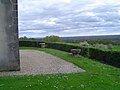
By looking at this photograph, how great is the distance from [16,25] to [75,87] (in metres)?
5.11

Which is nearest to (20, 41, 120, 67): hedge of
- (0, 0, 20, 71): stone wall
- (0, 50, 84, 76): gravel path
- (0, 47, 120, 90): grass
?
(0, 50, 84, 76): gravel path

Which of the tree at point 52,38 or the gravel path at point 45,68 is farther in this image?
the tree at point 52,38

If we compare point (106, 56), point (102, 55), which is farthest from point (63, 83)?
point (102, 55)

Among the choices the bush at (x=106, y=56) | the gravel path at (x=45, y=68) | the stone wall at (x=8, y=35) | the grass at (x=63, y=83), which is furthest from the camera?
the bush at (x=106, y=56)

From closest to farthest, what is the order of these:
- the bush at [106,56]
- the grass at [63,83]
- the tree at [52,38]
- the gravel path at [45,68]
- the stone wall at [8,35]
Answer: the grass at [63,83], the gravel path at [45,68], the stone wall at [8,35], the bush at [106,56], the tree at [52,38]

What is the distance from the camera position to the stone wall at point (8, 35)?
13.3 metres

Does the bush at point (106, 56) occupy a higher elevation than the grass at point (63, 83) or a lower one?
higher

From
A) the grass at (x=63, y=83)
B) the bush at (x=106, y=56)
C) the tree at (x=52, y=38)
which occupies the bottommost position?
the grass at (x=63, y=83)

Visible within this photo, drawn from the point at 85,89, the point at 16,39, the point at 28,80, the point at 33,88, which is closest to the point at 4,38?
the point at 16,39

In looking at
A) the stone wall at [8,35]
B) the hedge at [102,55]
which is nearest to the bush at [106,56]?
the hedge at [102,55]

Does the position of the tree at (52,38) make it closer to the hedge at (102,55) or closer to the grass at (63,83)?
the hedge at (102,55)

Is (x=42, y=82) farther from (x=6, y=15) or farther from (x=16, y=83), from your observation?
(x=6, y=15)

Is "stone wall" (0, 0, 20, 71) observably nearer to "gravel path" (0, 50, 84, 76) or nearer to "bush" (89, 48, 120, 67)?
"gravel path" (0, 50, 84, 76)

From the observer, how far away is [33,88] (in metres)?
9.19
